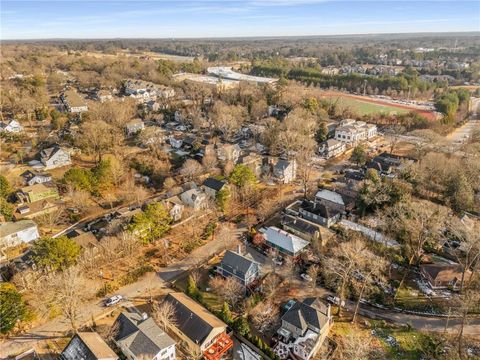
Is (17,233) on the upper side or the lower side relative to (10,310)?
upper

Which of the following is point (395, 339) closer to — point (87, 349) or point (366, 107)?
point (87, 349)

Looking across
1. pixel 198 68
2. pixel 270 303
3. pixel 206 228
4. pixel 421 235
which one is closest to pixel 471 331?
pixel 421 235

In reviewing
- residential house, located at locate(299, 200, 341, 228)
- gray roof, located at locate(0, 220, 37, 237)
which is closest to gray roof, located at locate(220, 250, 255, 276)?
residential house, located at locate(299, 200, 341, 228)

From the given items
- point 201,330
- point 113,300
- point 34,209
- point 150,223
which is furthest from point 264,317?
point 34,209

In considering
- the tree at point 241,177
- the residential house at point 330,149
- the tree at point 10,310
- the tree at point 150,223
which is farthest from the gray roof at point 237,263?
the residential house at point 330,149

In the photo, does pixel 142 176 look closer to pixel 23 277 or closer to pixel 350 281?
pixel 23 277

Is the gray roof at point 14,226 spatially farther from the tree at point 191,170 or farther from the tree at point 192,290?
the tree at point 192,290

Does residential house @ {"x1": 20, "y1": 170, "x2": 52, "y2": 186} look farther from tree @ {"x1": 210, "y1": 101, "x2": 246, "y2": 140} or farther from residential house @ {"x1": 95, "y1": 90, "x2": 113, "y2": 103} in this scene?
residential house @ {"x1": 95, "y1": 90, "x2": 113, "y2": 103}
